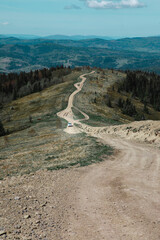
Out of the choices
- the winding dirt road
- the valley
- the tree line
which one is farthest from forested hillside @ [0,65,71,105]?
the winding dirt road

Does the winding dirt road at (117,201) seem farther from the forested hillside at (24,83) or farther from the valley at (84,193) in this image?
the forested hillside at (24,83)

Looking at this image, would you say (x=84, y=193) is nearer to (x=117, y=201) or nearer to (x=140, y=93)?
(x=117, y=201)

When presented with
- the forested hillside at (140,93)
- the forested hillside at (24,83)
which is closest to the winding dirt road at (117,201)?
the forested hillside at (140,93)

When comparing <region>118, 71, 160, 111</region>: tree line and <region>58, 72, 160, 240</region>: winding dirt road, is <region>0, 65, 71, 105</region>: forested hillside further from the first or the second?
<region>58, 72, 160, 240</region>: winding dirt road

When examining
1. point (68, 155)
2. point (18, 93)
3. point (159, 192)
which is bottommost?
point (18, 93)

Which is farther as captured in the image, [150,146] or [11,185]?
[150,146]

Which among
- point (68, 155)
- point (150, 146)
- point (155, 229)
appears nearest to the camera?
point (155, 229)

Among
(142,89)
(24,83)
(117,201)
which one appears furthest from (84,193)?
(24,83)

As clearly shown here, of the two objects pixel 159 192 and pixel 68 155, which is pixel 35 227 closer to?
pixel 159 192

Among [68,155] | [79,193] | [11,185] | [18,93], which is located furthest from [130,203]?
[18,93]
